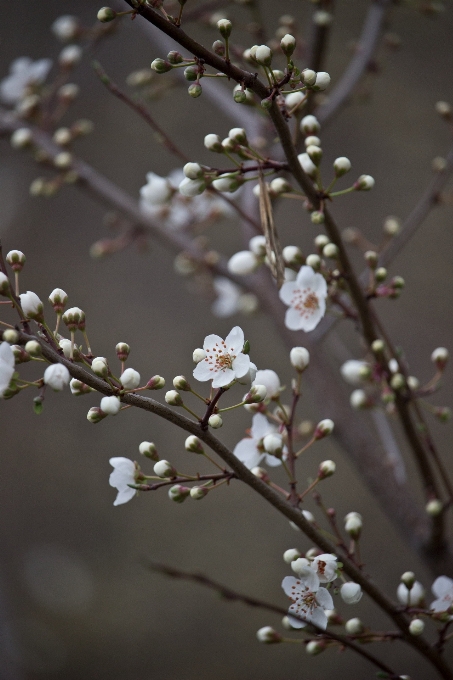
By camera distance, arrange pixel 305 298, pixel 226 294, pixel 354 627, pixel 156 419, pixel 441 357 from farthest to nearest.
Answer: pixel 156 419
pixel 226 294
pixel 441 357
pixel 305 298
pixel 354 627

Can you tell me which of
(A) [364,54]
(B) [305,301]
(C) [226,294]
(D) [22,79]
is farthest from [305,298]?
(D) [22,79]

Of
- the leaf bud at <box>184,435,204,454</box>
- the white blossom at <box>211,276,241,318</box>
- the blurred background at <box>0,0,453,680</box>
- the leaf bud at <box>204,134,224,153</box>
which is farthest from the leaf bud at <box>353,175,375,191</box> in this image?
the blurred background at <box>0,0,453,680</box>

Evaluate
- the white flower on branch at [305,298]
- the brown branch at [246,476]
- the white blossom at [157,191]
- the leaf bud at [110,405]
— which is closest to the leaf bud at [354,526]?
the brown branch at [246,476]

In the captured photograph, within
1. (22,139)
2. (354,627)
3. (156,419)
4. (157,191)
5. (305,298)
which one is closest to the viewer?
(354,627)

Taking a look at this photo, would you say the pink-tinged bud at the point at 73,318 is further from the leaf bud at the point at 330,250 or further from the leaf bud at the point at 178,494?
the leaf bud at the point at 330,250

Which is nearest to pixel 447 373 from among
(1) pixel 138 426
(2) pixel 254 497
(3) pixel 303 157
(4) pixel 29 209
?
(2) pixel 254 497

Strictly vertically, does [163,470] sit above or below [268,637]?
above

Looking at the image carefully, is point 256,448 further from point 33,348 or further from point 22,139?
point 22,139
